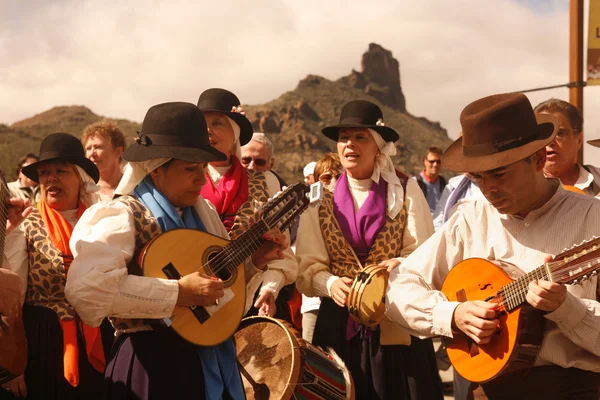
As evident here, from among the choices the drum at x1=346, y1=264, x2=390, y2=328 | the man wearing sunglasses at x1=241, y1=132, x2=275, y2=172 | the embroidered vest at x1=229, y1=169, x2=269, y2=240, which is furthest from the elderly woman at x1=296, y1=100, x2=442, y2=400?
the man wearing sunglasses at x1=241, y1=132, x2=275, y2=172

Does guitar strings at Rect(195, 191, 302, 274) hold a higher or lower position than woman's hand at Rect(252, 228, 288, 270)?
higher

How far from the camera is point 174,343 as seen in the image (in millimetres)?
3582

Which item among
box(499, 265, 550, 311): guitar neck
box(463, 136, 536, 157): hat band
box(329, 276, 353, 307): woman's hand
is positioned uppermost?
box(463, 136, 536, 157): hat band

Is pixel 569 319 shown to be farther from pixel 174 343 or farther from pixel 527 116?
pixel 174 343

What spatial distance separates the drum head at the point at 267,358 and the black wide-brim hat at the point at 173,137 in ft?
3.94

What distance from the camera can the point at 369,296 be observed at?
15.2 ft

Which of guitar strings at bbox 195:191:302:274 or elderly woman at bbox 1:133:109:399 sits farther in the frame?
elderly woman at bbox 1:133:109:399

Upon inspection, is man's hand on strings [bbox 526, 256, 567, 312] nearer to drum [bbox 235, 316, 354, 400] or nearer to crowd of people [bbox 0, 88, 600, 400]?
crowd of people [bbox 0, 88, 600, 400]

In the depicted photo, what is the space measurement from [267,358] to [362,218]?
133 centimetres

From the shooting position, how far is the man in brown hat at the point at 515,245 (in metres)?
3.45

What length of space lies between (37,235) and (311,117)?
6880cm

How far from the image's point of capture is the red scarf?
5.23 m

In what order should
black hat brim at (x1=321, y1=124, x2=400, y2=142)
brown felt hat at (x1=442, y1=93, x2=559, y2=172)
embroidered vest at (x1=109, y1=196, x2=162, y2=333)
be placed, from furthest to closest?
black hat brim at (x1=321, y1=124, x2=400, y2=142) < brown felt hat at (x1=442, y1=93, x2=559, y2=172) < embroidered vest at (x1=109, y1=196, x2=162, y2=333)

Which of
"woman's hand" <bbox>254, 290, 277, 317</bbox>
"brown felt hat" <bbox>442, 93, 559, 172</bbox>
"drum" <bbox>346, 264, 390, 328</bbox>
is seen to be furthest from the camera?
"woman's hand" <bbox>254, 290, 277, 317</bbox>
